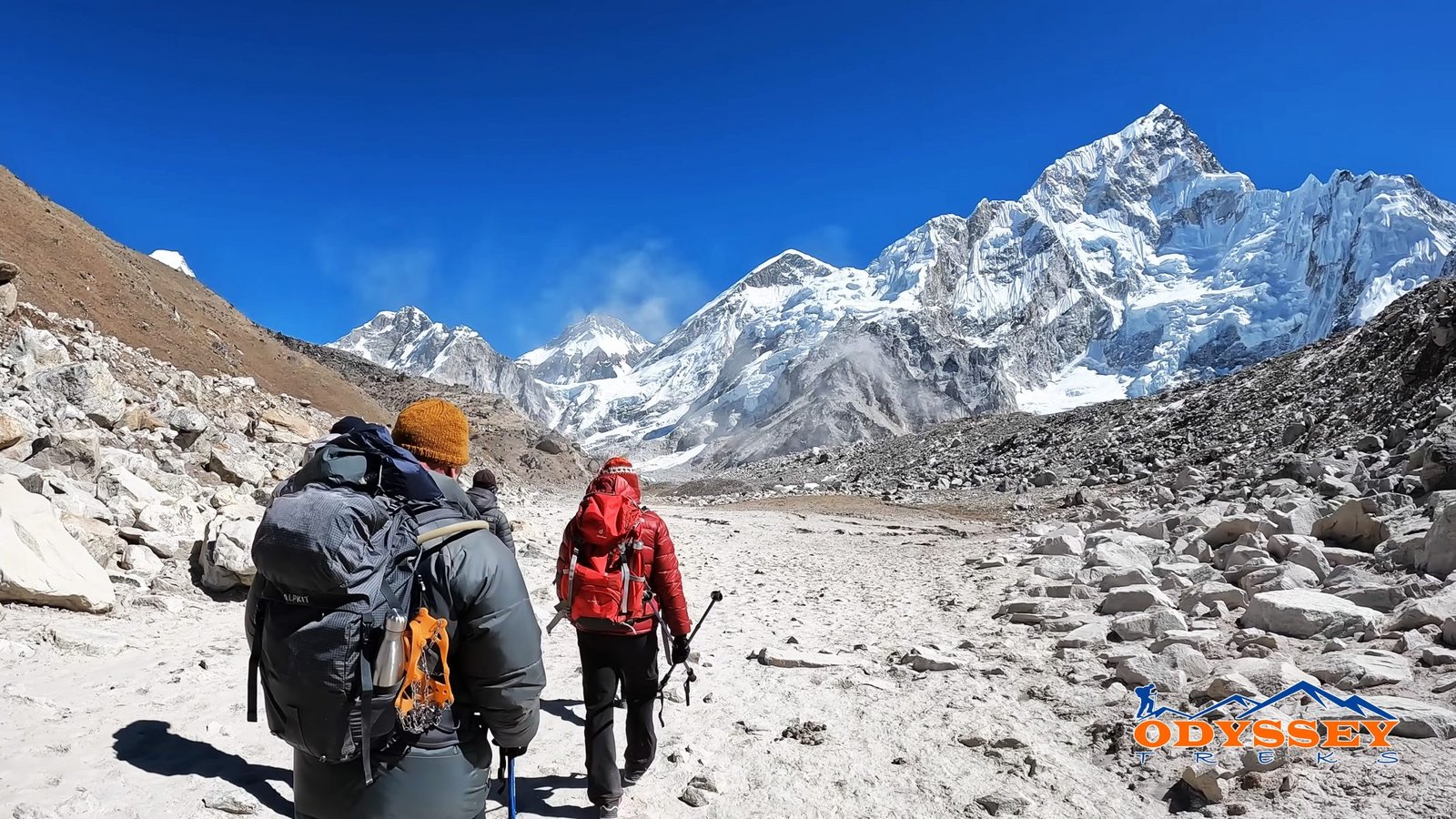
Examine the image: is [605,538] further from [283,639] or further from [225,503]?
[225,503]

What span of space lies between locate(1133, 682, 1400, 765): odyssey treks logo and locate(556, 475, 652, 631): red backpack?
11.2 ft

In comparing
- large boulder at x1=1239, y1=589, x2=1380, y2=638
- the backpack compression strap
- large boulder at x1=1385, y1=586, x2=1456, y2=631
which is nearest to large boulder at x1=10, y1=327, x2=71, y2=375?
the backpack compression strap

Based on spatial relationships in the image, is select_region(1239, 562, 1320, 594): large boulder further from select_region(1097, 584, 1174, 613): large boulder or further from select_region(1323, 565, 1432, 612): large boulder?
select_region(1097, 584, 1174, 613): large boulder

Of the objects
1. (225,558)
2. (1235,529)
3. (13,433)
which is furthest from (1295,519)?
(13,433)

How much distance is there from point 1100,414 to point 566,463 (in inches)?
1374

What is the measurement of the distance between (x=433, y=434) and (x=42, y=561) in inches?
260

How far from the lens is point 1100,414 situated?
134ft

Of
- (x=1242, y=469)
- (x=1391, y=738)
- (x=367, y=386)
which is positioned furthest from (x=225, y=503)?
(x=367, y=386)

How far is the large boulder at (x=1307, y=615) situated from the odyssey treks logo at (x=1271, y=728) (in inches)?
65.1

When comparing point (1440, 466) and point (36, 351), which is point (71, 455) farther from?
point (1440, 466)

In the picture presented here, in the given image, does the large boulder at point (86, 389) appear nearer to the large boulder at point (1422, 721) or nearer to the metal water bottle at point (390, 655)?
the metal water bottle at point (390, 655)

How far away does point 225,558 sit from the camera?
8484 mm

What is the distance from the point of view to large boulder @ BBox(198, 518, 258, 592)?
8500 millimetres

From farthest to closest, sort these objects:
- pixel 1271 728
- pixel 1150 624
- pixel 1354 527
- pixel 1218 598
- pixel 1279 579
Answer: pixel 1354 527 → pixel 1279 579 → pixel 1218 598 → pixel 1150 624 → pixel 1271 728
